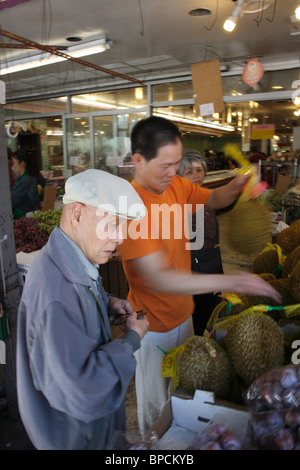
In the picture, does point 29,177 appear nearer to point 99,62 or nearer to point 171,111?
point 99,62

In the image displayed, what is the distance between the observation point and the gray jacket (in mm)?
858

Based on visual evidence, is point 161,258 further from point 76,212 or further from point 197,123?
point 197,123

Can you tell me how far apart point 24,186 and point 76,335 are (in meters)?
3.94

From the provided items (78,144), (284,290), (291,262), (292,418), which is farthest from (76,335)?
(78,144)

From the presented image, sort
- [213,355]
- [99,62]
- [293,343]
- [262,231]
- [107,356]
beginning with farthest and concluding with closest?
[99,62]
[262,231]
[293,343]
[213,355]
[107,356]

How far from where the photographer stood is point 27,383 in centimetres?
96

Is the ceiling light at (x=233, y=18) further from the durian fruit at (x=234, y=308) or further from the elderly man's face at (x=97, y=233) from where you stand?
the elderly man's face at (x=97, y=233)

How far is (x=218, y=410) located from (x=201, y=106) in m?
4.16

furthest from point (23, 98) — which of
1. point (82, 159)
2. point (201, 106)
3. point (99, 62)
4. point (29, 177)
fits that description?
point (201, 106)

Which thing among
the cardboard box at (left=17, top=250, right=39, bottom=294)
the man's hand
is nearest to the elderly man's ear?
the man's hand

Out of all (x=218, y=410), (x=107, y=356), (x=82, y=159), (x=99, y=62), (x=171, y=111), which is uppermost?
(x=99, y=62)

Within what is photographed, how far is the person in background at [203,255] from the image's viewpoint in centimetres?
251

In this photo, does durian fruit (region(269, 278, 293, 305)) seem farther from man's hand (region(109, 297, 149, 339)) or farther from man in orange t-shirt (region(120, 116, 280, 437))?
man's hand (region(109, 297, 149, 339))

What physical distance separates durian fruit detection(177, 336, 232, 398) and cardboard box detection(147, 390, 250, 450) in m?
0.06
